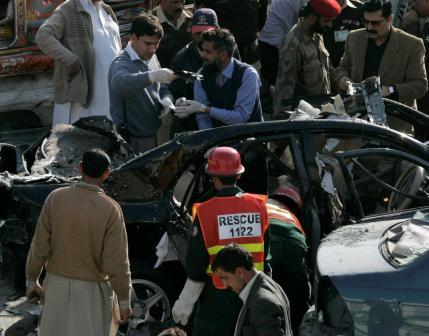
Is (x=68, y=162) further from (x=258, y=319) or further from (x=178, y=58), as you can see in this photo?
(x=258, y=319)

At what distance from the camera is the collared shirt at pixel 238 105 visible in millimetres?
9141

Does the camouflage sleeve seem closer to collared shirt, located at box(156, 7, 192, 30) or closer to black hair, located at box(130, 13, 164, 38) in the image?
collared shirt, located at box(156, 7, 192, 30)

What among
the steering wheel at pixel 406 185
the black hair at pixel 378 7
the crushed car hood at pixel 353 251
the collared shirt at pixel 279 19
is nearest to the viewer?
the crushed car hood at pixel 353 251

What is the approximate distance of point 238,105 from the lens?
920 centimetres

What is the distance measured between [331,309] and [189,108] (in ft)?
9.58

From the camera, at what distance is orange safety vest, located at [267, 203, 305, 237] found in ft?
24.4

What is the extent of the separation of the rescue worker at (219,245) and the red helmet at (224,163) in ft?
0.40

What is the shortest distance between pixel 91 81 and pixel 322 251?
15.0ft

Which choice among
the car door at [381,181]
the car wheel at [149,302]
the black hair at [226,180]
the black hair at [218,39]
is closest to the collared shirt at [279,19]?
the black hair at [218,39]

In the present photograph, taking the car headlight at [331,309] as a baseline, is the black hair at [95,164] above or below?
above

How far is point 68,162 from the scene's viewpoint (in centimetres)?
878

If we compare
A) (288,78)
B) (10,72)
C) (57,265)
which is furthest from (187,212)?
(10,72)

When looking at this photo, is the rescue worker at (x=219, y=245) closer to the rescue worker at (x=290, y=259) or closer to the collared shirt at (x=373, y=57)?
the rescue worker at (x=290, y=259)

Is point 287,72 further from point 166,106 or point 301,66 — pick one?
point 166,106
